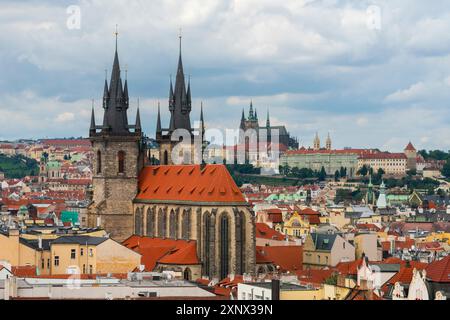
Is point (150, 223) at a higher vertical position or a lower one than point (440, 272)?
higher

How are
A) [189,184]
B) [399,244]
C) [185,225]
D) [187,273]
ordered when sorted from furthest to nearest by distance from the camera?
1. [399,244]
2. [189,184]
3. [185,225]
4. [187,273]

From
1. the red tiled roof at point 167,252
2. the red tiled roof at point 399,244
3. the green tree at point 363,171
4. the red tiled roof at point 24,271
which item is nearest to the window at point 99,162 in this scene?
the red tiled roof at point 167,252

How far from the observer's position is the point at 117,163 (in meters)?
49.8

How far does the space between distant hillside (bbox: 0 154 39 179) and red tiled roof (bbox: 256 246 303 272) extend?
386 feet

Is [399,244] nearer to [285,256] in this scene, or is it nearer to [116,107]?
[285,256]

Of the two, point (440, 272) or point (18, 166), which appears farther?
point (18, 166)

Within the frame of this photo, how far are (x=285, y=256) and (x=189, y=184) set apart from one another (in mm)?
5813

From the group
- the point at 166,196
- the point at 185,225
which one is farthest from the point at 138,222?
the point at 185,225

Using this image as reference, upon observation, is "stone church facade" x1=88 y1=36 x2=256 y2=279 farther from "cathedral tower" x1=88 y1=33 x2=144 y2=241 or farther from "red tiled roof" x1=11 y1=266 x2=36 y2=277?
"red tiled roof" x1=11 y1=266 x2=36 y2=277

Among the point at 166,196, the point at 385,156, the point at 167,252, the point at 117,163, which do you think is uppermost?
the point at 385,156

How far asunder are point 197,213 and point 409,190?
3688 inches

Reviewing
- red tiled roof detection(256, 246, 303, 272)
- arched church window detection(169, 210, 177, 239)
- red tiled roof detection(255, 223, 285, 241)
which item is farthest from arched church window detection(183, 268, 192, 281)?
red tiled roof detection(255, 223, 285, 241)

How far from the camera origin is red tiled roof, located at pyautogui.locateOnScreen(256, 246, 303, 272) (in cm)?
4644

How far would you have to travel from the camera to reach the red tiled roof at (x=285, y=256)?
46.4 meters
